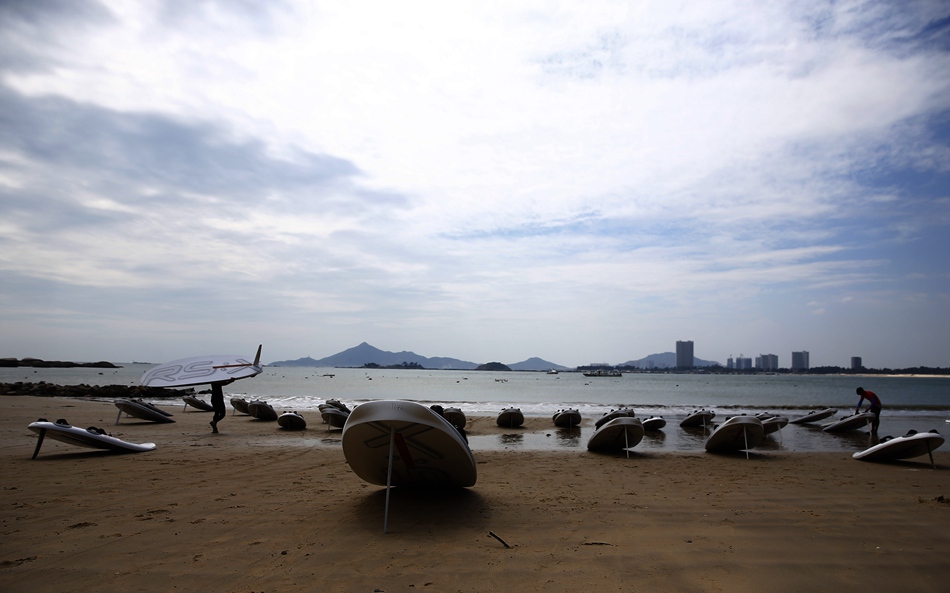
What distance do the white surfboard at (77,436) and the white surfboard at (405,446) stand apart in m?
7.30

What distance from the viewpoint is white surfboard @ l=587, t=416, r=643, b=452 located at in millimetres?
12688

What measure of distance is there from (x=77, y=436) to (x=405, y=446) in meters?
8.22

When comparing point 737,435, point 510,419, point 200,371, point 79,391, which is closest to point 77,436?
point 200,371

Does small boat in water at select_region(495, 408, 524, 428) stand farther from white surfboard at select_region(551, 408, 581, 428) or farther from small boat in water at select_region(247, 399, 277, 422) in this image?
small boat in water at select_region(247, 399, 277, 422)

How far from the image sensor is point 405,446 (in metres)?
6.27

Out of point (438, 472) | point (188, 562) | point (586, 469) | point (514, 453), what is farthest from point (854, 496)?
point (188, 562)

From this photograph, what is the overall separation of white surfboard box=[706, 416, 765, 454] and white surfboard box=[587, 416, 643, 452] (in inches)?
79.5

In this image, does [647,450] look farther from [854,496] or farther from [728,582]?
[728,582]

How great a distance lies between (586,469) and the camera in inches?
420

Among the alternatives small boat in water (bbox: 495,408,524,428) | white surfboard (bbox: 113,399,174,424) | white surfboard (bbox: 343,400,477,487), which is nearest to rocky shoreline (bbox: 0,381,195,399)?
white surfboard (bbox: 113,399,174,424)

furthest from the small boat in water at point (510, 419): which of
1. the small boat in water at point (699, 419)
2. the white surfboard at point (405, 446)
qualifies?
the white surfboard at point (405, 446)

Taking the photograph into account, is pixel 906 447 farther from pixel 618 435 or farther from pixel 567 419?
pixel 567 419

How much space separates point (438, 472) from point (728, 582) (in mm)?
3566

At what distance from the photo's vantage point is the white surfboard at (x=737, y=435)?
12703 mm
